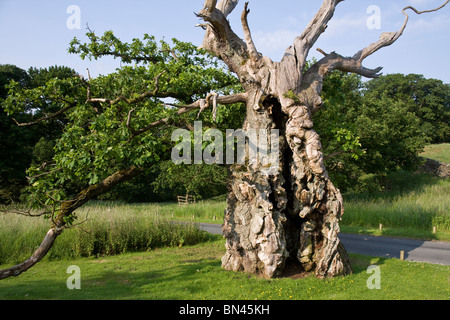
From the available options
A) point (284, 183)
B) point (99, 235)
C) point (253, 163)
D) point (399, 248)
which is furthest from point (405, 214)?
point (99, 235)

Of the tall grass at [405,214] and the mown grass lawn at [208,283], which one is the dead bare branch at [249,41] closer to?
the mown grass lawn at [208,283]

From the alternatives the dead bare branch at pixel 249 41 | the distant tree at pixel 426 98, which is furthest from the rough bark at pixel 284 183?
the distant tree at pixel 426 98

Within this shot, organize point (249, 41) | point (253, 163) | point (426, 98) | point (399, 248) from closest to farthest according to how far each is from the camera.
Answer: point (253, 163) < point (249, 41) < point (399, 248) < point (426, 98)

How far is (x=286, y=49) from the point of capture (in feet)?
33.5

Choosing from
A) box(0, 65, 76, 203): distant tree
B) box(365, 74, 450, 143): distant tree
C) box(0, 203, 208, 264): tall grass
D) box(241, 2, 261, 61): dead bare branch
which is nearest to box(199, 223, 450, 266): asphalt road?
box(0, 203, 208, 264): tall grass

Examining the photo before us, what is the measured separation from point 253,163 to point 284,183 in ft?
3.79

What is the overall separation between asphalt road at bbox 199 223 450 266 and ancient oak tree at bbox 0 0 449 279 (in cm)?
398

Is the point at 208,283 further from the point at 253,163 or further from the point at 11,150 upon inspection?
the point at 11,150

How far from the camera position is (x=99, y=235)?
13305 mm

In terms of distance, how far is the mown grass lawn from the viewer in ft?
24.4

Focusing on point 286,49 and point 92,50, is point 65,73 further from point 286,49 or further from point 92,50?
point 286,49

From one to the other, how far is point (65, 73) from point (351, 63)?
97.4ft

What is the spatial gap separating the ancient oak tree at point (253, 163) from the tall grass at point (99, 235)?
3737 mm

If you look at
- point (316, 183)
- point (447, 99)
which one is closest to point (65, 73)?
point (316, 183)
